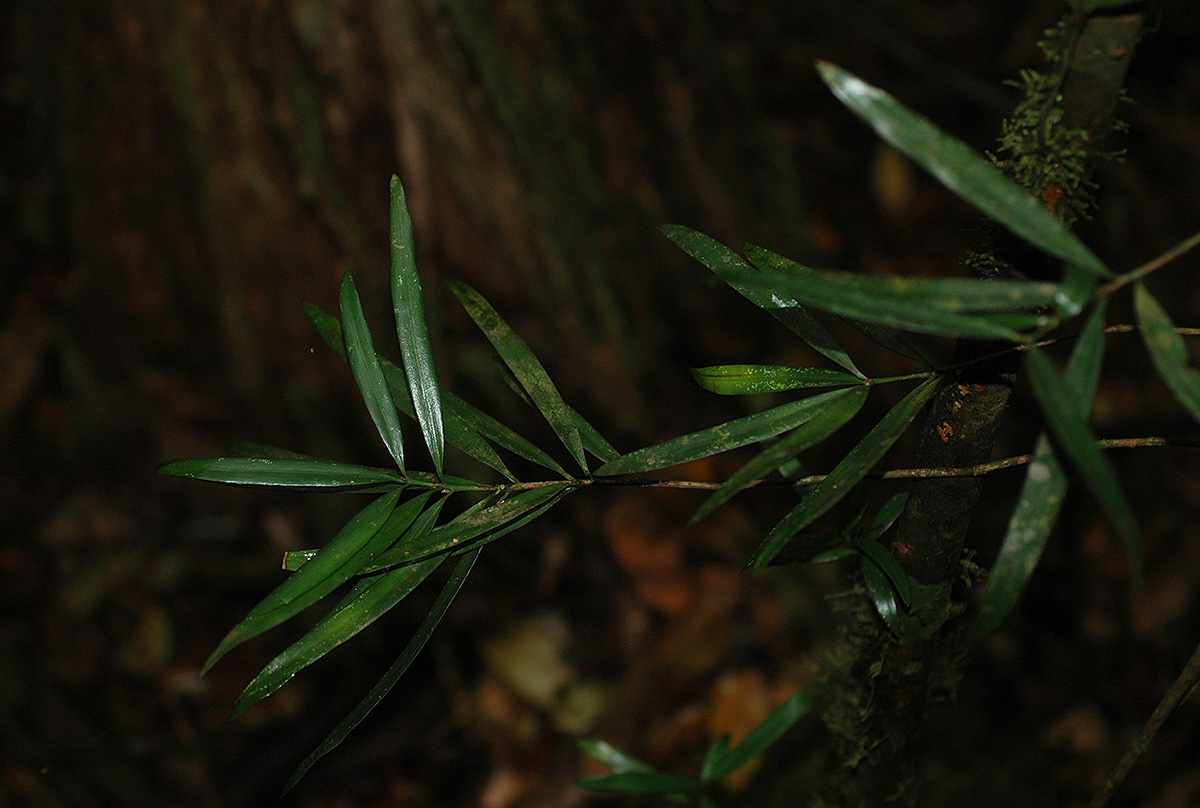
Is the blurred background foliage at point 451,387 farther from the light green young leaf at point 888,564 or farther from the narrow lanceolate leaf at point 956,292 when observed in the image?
the narrow lanceolate leaf at point 956,292

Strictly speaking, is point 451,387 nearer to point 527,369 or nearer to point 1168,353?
point 527,369

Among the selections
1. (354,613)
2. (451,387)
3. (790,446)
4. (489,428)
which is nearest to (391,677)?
(354,613)

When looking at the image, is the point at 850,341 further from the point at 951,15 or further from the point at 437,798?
the point at 951,15

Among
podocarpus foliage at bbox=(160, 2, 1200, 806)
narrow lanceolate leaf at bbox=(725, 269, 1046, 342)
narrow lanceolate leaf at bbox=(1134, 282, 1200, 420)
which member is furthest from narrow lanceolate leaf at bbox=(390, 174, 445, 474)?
narrow lanceolate leaf at bbox=(1134, 282, 1200, 420)

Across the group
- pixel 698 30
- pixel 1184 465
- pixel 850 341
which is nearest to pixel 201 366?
pixel 698 30

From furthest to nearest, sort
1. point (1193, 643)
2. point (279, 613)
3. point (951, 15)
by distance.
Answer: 1. point (951, 15)
2. point (1193, 643)
3. point (279, 613)

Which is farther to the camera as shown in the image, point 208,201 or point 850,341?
point 850,341

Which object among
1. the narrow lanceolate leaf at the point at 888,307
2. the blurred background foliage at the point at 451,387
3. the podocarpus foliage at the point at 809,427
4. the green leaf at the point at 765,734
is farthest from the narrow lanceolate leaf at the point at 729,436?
the blurred background foliage at the point at 451,387
